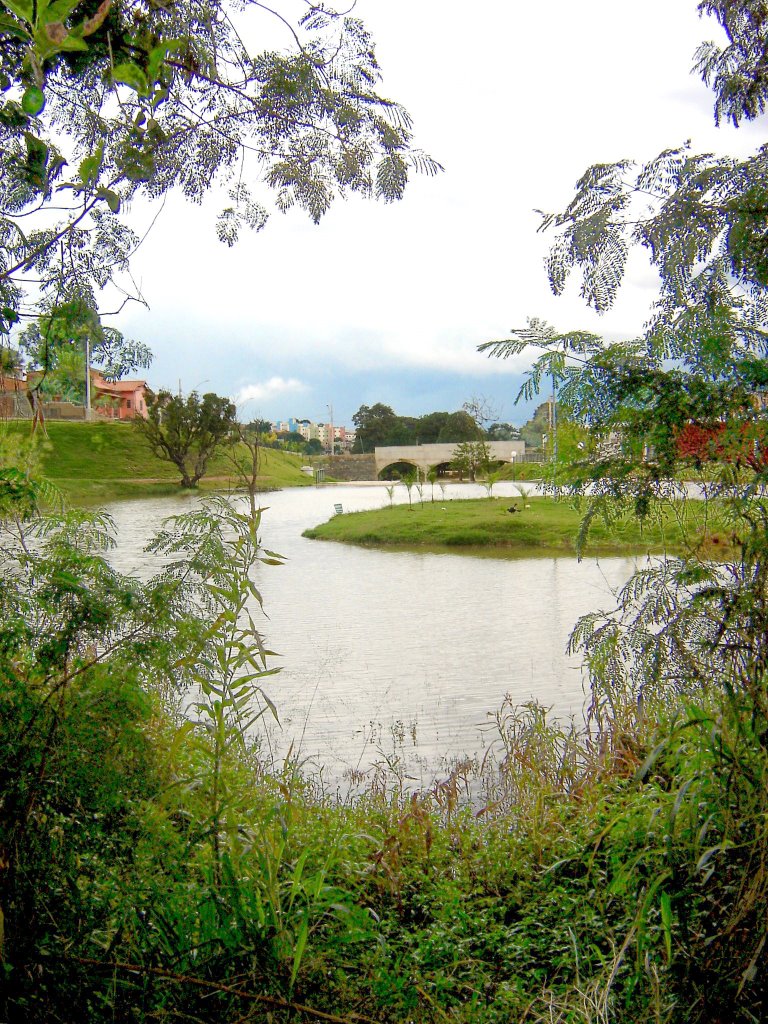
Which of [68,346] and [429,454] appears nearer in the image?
[68,346]

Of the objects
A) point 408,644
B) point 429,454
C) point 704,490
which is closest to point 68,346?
point 704,490

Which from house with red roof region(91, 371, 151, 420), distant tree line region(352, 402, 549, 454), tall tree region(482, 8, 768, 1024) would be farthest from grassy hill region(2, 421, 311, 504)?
distant tree line region(352, 402, 549, 454)

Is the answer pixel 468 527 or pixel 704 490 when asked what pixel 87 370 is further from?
pixel 468 527

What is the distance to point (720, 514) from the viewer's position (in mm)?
1867

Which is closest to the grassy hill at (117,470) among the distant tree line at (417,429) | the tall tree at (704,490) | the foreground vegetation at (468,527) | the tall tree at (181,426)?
→ the tall tree at (181,426)

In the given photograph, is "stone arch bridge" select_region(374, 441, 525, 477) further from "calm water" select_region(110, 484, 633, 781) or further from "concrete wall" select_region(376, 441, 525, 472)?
"calm water" select_region(110, 484, 633, 781)

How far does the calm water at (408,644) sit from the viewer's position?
4.43m

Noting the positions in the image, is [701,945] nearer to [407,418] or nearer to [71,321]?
[71,321]

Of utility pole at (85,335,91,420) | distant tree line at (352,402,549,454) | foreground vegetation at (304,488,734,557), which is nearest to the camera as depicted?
utility pole at (85,335,91,420)

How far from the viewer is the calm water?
4434 mm

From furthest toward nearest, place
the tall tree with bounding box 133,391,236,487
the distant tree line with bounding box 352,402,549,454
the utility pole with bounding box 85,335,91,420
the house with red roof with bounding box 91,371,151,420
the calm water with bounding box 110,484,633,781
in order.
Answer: the distant tree line with bounding box 352,402,549,454, the calm water with bounding box 110,484,633,781, the tall tree with bounding box 133,391,236,487, the house with red roof with bounding box 91,371,151,420, the utility pole with bounding box 85,335,91,420

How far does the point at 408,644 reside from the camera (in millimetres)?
7355

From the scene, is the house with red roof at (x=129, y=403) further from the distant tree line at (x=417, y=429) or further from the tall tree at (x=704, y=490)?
the distant tree line at (x=417, y=429)

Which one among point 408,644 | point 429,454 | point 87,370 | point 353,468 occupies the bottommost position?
point 408,644
